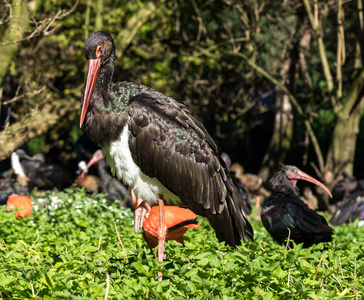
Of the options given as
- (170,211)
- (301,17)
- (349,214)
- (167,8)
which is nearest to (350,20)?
(301,17)

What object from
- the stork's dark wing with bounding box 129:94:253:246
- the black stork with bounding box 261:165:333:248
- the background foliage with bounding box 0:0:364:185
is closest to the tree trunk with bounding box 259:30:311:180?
the background foliage with bounding box 0:0:364:185

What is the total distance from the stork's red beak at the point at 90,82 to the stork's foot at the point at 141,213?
104 centimetres

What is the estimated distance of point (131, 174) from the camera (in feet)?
16.9

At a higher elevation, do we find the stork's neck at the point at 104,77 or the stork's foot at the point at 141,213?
the stork's neck at the point at 104,77

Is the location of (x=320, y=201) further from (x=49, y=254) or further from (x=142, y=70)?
(x=49, y=254)

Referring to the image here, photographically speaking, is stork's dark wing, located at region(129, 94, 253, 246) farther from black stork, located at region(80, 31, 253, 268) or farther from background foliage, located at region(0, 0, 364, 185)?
background foliage, located at region(0, 0, 364, 185)

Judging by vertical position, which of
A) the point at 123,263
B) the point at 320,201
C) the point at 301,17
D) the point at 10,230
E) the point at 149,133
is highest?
the point at 301,17

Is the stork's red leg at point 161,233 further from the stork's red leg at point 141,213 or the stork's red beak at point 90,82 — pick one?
the stork's red beak at point 90,82

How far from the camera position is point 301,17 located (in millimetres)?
11977

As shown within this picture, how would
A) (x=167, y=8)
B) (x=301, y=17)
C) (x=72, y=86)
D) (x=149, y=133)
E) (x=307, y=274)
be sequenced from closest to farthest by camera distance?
(x=307, y=274) < (x=149, y=133) < (x=301, y=17) < (x=167, y=8) < (x=72, y=86)

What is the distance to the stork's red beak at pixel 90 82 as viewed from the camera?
496 centimetres

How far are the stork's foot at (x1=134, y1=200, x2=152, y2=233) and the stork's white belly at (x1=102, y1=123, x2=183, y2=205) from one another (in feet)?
0.28

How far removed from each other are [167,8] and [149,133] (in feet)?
28.8

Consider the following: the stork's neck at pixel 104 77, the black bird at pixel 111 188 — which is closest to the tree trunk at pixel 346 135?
the black bird at pixel 111 188
